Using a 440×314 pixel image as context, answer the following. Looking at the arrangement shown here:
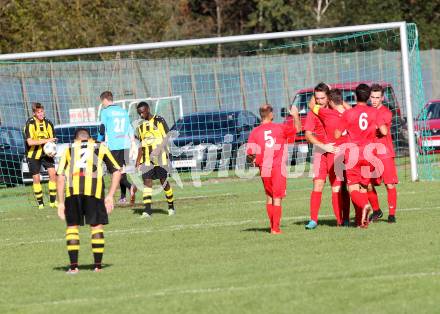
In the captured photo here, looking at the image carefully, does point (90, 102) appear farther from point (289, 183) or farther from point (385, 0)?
point (385, 0)

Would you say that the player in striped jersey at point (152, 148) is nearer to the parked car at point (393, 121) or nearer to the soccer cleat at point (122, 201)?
the soccer cleat at point (122, 201)

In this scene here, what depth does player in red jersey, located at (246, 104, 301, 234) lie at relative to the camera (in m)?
14.9

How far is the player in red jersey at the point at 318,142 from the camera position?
15.3 metres

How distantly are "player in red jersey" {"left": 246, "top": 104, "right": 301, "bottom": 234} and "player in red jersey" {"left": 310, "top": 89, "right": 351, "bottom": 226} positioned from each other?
0.52m

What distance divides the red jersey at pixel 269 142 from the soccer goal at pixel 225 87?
846 cm

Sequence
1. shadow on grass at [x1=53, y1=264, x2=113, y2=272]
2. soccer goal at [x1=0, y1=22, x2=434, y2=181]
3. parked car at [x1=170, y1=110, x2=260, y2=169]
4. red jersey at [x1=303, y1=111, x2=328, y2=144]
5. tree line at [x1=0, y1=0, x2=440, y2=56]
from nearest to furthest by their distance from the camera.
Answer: shadow on grass at [x1=53, y1=264, x2=113, y2=272], red jersey at [x1=303, y1=111, x2=328, y2=144], soccer goal at [x1=0, y1=22, x2=434, y2=181], parked car at [x1=170, y1=110, x2=260, y2=169], tree line at [x1=0, y1=0, x2=440, y2=56]

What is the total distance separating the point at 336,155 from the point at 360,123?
0.61m

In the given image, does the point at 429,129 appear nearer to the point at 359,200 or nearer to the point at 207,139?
the point at 207,139

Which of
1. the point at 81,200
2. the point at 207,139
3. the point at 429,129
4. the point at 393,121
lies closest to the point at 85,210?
the point at 81,200

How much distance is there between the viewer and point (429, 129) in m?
29.4

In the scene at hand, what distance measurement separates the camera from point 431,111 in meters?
33.1

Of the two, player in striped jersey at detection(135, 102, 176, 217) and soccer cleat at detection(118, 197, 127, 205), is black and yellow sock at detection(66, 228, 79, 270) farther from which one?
soccer cleat at detection(118, 197, 127, 205)

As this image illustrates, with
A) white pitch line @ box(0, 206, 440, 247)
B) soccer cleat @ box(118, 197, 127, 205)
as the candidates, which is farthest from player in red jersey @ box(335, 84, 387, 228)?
soccer cleat @ box(118, 197, 127, 205)

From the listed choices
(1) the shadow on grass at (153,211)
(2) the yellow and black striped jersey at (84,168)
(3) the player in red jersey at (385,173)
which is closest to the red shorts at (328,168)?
(3) the player in red jersey at (385,173)
